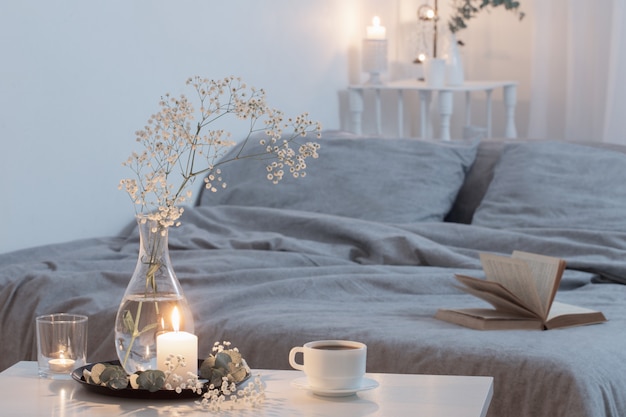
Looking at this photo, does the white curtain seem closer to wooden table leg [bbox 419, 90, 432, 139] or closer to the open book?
wooden table leg [bbox 419, 90, 432, 139]

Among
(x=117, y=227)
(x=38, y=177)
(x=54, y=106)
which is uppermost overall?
(x=54, y=106)

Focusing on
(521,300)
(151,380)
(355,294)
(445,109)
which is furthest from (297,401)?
(445,109)

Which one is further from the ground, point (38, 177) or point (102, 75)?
point (102, 75)

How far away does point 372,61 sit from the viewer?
3848 mm

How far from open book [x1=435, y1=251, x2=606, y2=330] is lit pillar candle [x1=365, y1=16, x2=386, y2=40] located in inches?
82.7

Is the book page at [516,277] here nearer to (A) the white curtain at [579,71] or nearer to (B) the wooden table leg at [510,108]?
(A) the white curtain at [579,71]

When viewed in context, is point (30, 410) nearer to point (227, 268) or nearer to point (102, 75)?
point (227, 268)

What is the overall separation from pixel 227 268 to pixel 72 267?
0.33 m

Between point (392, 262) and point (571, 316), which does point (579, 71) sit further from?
point (571, 316)

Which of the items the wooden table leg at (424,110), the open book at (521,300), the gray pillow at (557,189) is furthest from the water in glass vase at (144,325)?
the wooden table leg at (424,110)

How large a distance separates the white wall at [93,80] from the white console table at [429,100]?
0.41m

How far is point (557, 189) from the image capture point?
2.75 metres

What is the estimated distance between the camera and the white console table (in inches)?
148

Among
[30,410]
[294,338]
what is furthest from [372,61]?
[30,410]
